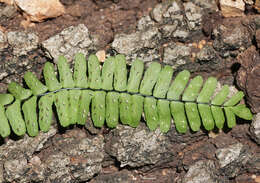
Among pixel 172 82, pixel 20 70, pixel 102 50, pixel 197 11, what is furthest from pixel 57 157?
pixel 197 11

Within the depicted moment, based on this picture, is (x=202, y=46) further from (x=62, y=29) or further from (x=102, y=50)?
(x=62, y=29)

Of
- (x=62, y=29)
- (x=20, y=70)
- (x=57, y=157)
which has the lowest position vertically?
(x=57, y=157)

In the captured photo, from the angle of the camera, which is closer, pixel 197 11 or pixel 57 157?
pixel 57 157

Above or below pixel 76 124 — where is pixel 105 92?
above

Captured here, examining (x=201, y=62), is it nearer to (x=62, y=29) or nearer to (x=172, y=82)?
(x=172, y=82)

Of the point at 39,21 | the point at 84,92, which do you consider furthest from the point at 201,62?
the point at 39,21

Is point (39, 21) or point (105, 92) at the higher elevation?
point (39, 21)

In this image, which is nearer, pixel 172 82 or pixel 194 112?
pixel 194 112
